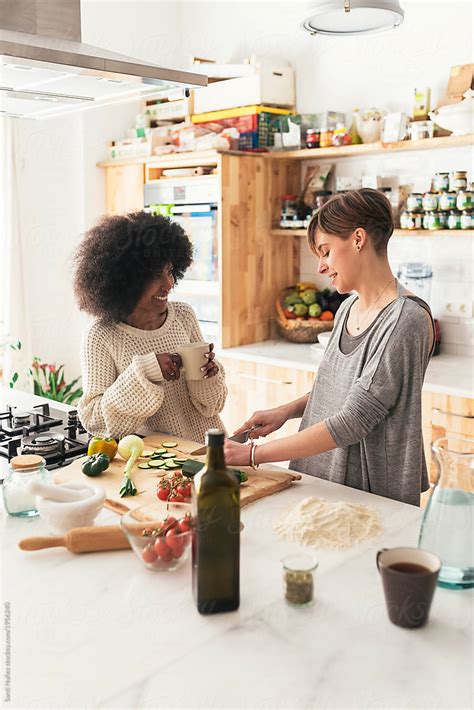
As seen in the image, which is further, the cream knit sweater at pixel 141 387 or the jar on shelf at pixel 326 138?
the jar on shelf at pixel 326 138

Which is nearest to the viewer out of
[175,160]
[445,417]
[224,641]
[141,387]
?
[224,641]

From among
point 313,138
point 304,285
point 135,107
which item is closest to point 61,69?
point 313,138

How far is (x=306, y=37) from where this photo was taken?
4.22 metres

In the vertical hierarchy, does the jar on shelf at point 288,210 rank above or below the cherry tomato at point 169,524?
above

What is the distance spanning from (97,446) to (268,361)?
1.98 meters

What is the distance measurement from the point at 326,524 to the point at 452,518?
0.31 m

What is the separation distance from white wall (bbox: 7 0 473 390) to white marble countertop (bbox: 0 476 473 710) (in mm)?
2718

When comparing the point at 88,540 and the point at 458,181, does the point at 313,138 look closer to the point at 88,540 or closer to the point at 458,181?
the point at 458,181

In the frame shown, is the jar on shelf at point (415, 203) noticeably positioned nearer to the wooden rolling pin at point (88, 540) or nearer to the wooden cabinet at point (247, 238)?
the wooden cabinet at point (247, 238)

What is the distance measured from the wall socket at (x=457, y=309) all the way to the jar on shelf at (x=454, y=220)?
1.43ft

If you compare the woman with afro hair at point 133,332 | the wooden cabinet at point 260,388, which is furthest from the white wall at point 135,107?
the woman with afro hair at point 133,332

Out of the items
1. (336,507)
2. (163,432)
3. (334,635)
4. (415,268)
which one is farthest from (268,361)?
(334,635)

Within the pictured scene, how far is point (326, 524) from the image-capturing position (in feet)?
4.86

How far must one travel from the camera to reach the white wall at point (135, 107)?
3832mm
